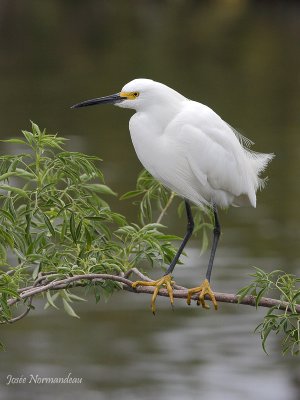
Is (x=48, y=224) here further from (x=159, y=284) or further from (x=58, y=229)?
(x=159, y=284)

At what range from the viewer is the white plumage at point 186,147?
366 cm

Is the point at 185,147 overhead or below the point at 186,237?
overhead

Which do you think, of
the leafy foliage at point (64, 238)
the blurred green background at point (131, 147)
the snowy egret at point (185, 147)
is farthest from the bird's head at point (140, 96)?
the blurred green background at point (131, 147)

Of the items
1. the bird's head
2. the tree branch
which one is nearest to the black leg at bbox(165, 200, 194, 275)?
the bird's head

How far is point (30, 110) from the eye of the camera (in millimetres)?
15875

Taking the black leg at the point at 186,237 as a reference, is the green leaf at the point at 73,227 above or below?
above

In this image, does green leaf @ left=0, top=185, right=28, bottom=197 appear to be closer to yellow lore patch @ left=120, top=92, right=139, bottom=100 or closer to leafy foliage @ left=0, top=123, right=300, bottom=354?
leafy foliage @ left=0, top=123, right=300, bottom=354

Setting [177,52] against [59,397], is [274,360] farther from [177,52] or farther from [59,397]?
[177,52]

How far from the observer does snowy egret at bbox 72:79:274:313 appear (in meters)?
3.62

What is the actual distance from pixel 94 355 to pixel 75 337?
1.26 ft

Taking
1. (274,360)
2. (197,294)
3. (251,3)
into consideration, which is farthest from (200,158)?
(251,3)

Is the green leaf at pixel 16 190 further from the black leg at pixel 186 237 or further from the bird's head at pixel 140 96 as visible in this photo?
the black leg at pixel 186 237

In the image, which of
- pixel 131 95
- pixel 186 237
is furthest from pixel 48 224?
pixel 186 237

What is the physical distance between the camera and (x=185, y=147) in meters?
3.76
